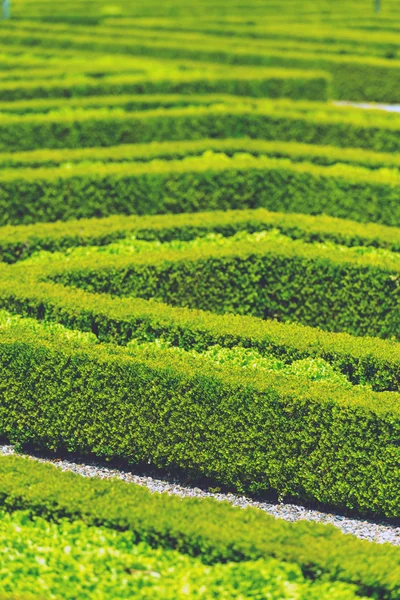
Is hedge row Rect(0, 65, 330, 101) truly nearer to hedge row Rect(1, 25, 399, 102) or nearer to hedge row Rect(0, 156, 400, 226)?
hedge row Rect(1, 25, 399, 102)

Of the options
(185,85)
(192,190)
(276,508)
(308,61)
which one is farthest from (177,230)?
(308,61)

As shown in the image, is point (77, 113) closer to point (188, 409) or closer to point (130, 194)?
point (130, 194)

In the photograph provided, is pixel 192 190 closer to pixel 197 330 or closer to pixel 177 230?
pixel 177 230

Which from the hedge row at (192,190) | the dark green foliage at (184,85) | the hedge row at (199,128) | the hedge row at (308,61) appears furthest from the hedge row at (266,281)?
the hedge row at (308,61)

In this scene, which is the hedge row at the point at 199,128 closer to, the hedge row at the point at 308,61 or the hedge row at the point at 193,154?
the hedge row at the point at 193,154

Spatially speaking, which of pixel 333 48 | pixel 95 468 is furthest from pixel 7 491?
pixel 333 48

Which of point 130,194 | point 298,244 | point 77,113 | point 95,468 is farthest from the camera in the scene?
point 77,113
